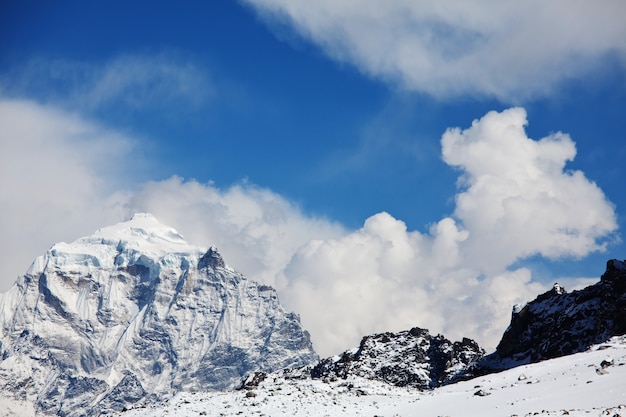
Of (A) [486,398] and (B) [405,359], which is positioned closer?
(A) [486,398]

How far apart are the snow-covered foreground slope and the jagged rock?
44028mm

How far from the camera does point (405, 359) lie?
11762 centimetres

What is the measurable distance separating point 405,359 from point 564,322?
38707 millimetres

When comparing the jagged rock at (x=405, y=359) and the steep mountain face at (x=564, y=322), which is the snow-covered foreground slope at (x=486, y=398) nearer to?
the steep mountain face at (x=564, y=322)

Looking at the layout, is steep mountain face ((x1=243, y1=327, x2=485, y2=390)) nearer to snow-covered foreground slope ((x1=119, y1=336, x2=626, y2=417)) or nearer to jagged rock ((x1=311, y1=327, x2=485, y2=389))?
jagged rock ((x1=311, y1=327, x2=485, y2=389))

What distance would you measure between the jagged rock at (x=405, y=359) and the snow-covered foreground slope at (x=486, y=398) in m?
44.0

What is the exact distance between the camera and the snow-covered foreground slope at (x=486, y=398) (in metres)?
41.1

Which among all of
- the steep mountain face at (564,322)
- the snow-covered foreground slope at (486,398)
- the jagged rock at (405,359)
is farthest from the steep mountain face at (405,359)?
the snow-covered foreground slope at (486,398)

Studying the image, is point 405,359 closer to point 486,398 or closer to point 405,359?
point 405,359

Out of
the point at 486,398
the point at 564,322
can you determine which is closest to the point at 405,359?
the point at 564,322

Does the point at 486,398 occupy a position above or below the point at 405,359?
below

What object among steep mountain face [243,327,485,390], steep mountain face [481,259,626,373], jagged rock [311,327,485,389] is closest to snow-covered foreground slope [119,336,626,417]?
steep mountain face [481,259,626,373]

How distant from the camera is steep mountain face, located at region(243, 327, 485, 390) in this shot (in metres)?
111

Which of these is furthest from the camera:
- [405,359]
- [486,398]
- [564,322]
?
[405,359]
